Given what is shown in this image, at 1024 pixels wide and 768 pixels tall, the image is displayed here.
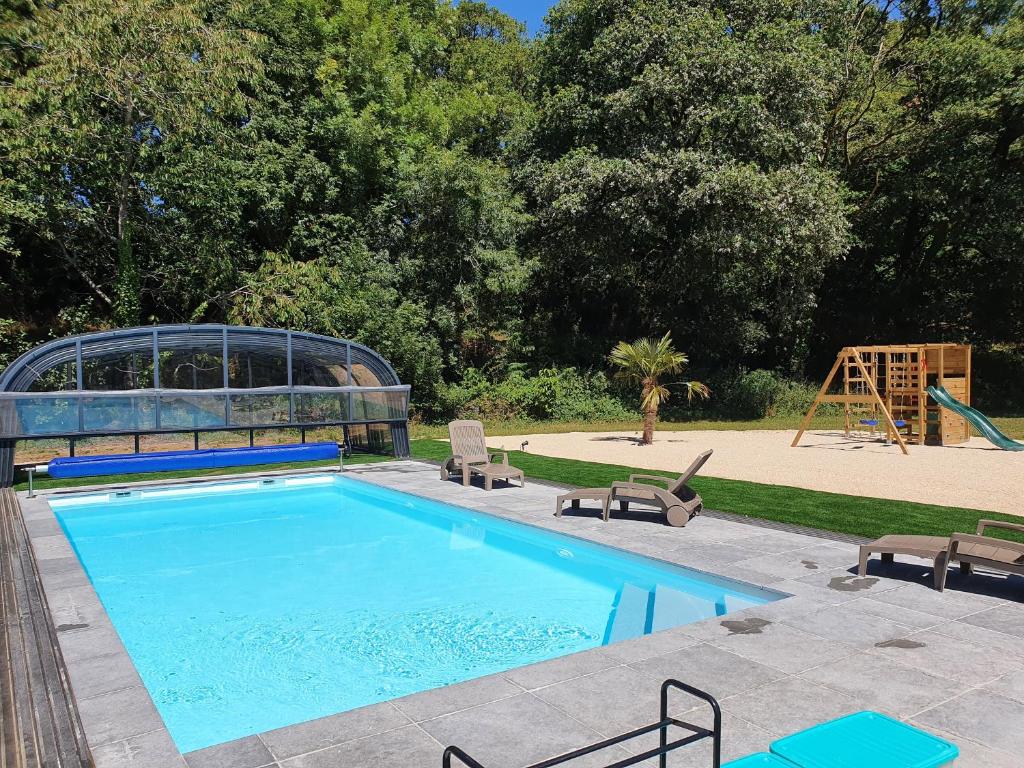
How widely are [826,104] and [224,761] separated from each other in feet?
94.0

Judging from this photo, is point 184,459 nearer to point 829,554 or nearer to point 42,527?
point 42,527

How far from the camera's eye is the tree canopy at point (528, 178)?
1925 cm

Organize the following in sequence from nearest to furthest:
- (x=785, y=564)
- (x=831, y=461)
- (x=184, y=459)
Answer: (x=785, y=564)
(x=184, y=459)
(x=831, y=461)

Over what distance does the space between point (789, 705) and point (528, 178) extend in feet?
81.9

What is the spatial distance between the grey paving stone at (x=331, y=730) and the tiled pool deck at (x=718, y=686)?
1 centimetres

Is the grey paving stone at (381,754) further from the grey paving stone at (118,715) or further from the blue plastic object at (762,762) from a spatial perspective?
the blue plastic object at (762,762)

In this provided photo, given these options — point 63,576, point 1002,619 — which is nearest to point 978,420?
point 1002,619

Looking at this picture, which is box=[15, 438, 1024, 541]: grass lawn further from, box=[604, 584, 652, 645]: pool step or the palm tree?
the palm tree

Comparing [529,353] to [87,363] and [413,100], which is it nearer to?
[413,100]

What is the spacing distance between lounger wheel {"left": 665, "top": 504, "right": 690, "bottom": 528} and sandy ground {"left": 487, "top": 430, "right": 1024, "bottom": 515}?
389 centimetres

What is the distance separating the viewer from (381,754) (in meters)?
3.59

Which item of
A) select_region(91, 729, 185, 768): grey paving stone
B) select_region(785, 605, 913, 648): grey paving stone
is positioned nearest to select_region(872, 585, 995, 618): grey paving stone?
select_region(785, 605, 913, 648): grey paving stone

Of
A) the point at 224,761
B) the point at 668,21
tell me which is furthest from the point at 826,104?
the point at 224,761

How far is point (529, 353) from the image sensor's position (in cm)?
2770
